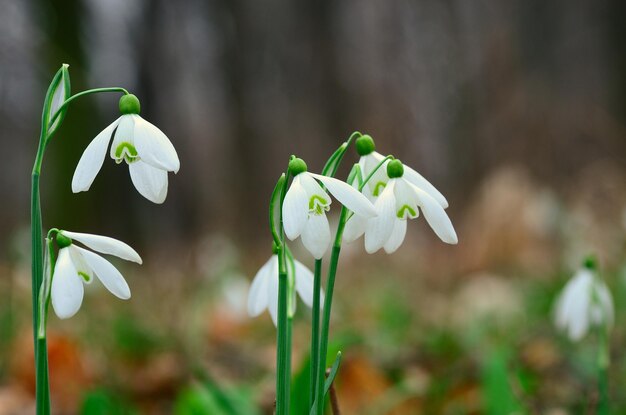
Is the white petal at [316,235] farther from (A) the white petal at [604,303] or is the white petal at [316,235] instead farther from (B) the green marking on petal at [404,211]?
(A) the white petal at [604,303]

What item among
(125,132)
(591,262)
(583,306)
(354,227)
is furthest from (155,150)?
(583,306)

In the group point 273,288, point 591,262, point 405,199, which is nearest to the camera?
point 405,199

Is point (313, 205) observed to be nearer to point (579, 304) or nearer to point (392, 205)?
point (392, 205)

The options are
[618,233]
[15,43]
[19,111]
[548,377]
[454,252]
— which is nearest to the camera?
[548,377]

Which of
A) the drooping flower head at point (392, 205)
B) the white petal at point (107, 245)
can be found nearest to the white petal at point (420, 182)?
the drooping flower head at point (392, 205)

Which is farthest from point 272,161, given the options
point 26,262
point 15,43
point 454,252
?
point 26,262

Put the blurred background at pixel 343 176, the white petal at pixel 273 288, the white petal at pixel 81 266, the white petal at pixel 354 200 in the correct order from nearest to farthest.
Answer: the white petal at pixel 354 200, the white petal at pixel 81 266, the white petal at pixel 273 288, the blurred background at pixel 343 176

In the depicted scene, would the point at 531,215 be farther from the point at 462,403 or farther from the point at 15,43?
the point at 15,43
